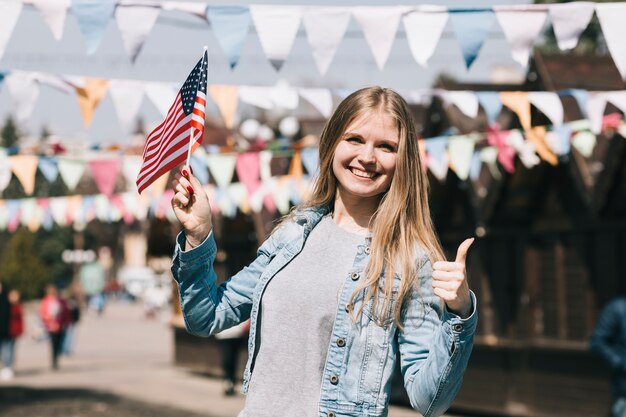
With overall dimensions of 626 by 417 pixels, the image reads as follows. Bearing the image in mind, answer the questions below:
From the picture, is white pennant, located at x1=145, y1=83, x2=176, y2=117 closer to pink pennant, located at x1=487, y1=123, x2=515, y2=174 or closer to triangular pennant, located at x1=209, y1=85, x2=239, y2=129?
triangular pennant, located at x1=209, y1=85, x2=239, y2=129

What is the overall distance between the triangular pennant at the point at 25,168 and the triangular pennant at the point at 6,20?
7789mm

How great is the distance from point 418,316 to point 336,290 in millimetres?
237

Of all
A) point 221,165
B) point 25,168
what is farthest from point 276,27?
point 25,168

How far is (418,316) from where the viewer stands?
3.40 metres

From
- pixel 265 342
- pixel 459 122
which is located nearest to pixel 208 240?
pixel 265 342

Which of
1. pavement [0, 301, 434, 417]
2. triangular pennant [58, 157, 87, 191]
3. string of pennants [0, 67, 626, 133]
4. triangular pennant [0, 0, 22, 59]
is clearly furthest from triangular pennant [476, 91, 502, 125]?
triangular pennant [58, 157, 87, 191]

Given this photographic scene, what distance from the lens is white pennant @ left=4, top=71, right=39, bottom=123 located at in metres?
9.55

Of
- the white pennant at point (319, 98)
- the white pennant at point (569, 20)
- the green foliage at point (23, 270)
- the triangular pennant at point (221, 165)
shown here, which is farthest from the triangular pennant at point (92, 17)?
the green foliage at point (23, 270)

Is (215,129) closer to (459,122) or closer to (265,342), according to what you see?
(459,122)

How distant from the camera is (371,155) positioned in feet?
11.7

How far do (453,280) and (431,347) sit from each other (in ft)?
0.78

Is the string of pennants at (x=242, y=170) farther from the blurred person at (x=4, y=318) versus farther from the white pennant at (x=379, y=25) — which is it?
the white pennant at (x=379, y=25)

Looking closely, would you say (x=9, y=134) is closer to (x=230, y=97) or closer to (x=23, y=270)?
(x=23, y=270)

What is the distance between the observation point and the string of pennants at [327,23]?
7.59 metres
